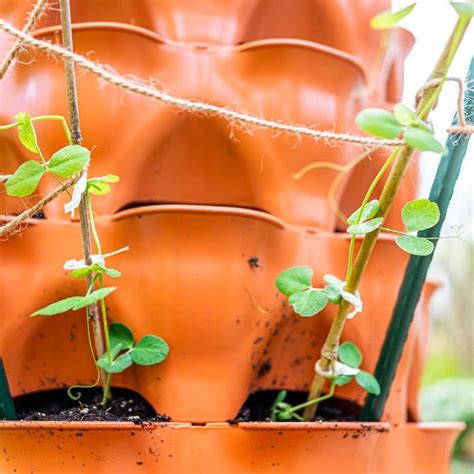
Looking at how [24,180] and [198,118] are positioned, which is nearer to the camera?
[24,180]

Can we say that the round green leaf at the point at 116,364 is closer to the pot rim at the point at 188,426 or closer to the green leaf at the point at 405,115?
the pot rim at the point at 188,426

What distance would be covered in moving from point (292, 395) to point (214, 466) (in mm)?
132

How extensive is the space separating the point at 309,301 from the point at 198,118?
0.20 m

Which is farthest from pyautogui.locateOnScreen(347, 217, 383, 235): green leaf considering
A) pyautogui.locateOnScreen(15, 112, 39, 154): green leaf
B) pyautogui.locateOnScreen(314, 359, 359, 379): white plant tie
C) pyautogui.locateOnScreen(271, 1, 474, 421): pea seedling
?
pyautogui.locateOnScreen(15, 112, 39, 154): green leaf

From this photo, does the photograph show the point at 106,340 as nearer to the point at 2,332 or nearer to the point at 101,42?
the point at 2,332

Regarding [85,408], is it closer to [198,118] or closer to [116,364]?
[116,364]

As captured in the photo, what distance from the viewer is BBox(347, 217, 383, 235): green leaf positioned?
0.44 m

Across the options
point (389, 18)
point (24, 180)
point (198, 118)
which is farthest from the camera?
point (198, 118)

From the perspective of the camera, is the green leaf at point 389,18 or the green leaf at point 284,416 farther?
the green leaf at point 284,416

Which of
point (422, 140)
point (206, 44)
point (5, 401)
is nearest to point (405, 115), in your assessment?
point (422, 140)

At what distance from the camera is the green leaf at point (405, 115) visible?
407mm

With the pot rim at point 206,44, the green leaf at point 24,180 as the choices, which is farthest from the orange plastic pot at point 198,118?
the green leaf at point 24,180

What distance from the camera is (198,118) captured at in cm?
57

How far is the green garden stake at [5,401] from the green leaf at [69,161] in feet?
0.54
